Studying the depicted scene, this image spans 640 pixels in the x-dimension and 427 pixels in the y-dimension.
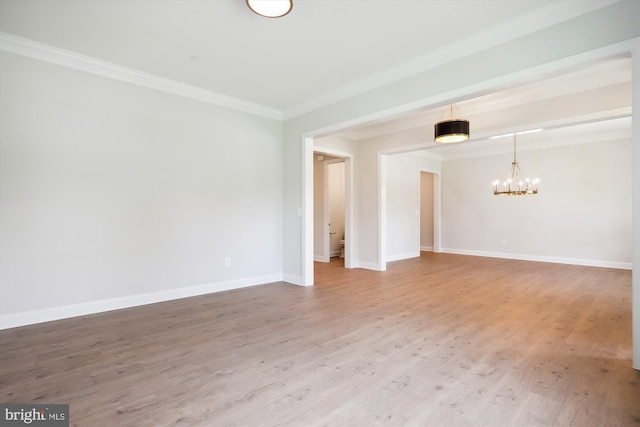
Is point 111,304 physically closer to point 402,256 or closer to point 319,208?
point 319,208

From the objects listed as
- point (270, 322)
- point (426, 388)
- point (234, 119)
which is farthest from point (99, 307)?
point (426, 388)

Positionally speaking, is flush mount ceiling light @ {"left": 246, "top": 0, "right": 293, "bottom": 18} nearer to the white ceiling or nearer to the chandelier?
the white ceiling

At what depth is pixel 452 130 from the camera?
435 centimetres

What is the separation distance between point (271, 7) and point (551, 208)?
7.91 m

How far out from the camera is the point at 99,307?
349 cm

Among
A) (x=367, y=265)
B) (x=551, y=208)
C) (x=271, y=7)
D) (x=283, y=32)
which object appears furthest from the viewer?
(x=551, y=208)

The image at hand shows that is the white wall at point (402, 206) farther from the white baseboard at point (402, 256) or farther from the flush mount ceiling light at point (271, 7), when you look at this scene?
the flush mount ceiling light at point (271, 7)

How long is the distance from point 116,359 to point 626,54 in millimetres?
4501

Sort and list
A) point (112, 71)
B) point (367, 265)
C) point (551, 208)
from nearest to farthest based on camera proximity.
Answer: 1. point (112, 71)
2. point (367, 265)
3. point (551, 208)

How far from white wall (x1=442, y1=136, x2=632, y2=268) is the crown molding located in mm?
6558

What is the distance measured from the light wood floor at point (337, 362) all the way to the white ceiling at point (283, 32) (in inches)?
108

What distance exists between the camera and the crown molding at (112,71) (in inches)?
119

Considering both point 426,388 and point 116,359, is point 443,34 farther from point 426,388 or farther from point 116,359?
point 116,359

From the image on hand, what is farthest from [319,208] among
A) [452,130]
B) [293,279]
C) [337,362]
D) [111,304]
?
[337,362]
